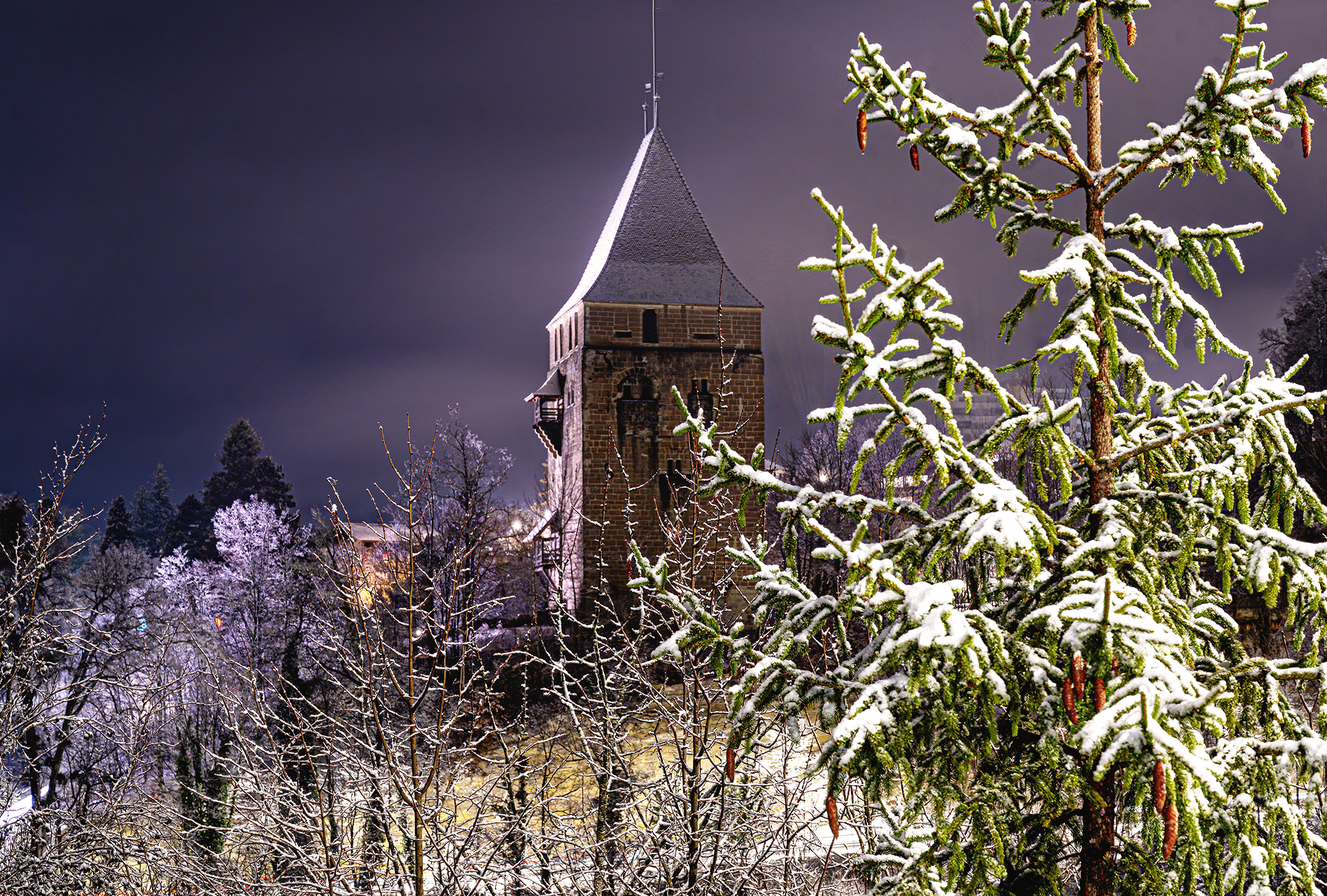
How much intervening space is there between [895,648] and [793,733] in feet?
2.47

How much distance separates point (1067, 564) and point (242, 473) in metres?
60.8

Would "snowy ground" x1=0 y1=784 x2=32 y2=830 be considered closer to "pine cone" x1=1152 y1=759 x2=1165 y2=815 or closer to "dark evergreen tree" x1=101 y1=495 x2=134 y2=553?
"pine cone" x1=1152 y1=759 x2=1165 y2=815

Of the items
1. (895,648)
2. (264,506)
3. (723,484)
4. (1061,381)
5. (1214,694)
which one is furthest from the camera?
(1061,381)

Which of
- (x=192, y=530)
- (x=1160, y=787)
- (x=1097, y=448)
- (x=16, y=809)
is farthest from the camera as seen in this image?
(x=192, y=530)

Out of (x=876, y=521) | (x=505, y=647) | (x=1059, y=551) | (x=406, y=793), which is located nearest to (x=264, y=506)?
(x=505, y=647)

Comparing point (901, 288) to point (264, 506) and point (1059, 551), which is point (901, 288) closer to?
point (1059, 551)

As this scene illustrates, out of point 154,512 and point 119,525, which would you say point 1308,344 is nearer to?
point 119,525

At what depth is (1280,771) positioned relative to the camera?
134 inches

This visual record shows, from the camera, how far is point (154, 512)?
275ft

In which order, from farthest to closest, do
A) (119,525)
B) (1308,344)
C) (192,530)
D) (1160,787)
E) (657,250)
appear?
(192,530) < (119,525) < (657,250) < (1308,344) < (1160,787)

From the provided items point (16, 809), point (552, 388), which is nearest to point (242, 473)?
point (552, 388)

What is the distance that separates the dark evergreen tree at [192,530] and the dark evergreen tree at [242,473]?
2.10 m

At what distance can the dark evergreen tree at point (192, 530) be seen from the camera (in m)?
61.3

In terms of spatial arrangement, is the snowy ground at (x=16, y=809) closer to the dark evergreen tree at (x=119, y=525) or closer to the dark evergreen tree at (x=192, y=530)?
the dark evergreen tree at (x=119, y=525)
